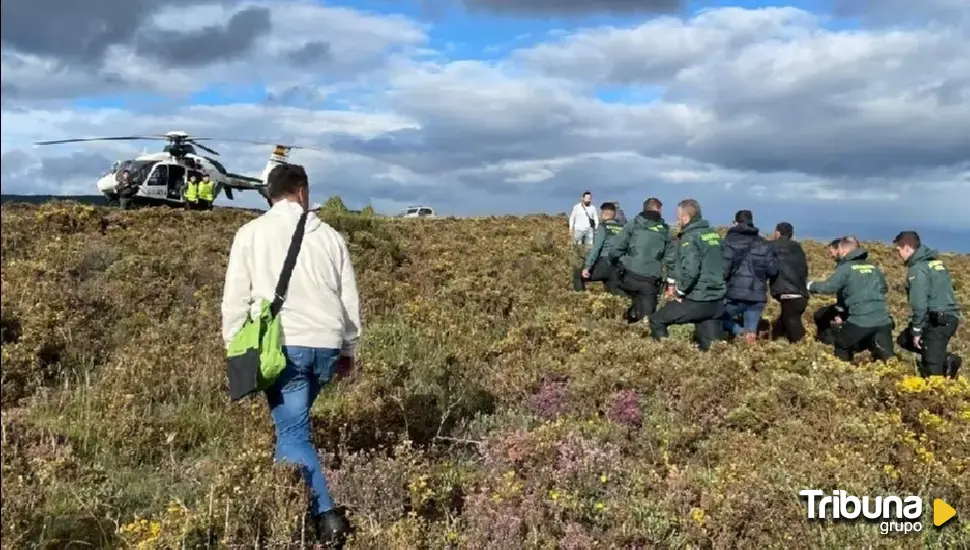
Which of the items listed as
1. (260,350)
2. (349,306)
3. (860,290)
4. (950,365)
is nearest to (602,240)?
(860,290)

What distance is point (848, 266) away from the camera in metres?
9.60

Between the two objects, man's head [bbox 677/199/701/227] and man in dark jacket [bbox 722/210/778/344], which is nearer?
man's head [bbox 677/199/701/227]

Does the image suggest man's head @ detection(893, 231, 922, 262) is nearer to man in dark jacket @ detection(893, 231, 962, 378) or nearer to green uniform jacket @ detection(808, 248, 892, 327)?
man in dark jacket @ detection(893, 231, 962, 378)

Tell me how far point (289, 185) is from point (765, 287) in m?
7.64

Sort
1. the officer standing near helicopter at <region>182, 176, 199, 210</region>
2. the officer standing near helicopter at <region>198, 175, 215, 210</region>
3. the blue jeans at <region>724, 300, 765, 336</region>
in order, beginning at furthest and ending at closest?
the officer standing near helicopter at <region>198, 175, 215, 210</region> → the officer standing near helicopter at <region>182, 176, 199, 210</region> → the blue jeans at <region>724, 300, 765, 336</region>

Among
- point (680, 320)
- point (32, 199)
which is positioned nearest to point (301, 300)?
point (680, 320)

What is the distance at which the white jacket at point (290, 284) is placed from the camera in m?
4.43

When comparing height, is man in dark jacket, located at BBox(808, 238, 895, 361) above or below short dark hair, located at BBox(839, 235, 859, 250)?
below

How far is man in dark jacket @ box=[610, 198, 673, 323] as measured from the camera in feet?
35.3

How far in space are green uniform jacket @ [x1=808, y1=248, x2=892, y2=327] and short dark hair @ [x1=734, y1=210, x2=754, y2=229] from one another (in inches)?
63.7

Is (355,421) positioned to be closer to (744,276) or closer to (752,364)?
(752,364)

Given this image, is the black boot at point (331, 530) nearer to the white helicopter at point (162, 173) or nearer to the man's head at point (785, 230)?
the man's head at point (785, 230)

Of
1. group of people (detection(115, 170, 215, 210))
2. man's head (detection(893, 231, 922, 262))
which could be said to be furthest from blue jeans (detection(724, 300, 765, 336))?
group of people (detection(115, 170, 215, 210))

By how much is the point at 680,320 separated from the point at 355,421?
4729 mm
